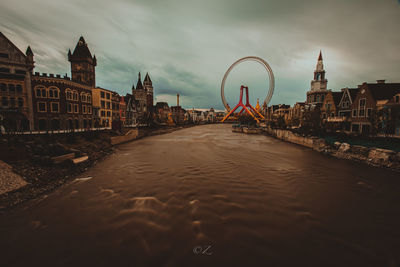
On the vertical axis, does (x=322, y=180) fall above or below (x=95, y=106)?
below

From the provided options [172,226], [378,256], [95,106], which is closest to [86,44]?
[95,106]

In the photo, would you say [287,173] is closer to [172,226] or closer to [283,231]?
[283,231]

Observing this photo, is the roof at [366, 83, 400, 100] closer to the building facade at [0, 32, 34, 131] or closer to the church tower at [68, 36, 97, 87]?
the building facade at [0, 32, 34, 131]

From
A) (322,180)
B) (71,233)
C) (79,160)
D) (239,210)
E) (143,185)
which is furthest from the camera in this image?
(79,160)

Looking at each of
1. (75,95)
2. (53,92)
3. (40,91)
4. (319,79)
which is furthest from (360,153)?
(319,79)

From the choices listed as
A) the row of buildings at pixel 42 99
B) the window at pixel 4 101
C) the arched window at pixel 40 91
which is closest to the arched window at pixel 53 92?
the row of buildings at pixel 42 99

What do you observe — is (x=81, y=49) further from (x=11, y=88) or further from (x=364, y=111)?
(x=364, y=111)

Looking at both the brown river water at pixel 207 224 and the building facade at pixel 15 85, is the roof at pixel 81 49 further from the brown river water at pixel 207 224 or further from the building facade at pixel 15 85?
the brown river water at pixel 207 224

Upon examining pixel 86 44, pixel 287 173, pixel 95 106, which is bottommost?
pixel 287 173
